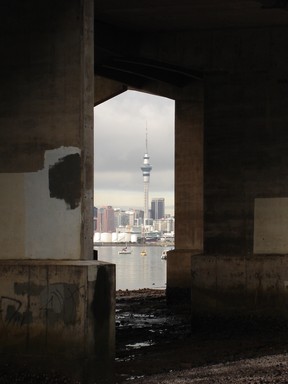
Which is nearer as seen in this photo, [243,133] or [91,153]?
[91,153]

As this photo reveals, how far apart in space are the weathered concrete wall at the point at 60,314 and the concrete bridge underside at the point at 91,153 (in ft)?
0.09

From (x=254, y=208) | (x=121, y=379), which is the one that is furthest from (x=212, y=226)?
(x=121, y=379)

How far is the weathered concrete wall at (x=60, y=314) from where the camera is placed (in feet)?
75.2

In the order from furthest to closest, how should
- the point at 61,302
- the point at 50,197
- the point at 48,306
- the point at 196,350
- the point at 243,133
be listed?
1. the point at 243,133
2. the point at 196,350
3. the point at 50,197
4. the point at 48,306
5. the point at 61,302

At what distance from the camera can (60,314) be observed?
75.8 feet

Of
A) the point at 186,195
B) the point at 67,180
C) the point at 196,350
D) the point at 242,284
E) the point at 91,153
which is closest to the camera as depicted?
the point at 67,180

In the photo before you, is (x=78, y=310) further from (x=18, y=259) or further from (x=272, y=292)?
(x=272, y=292)

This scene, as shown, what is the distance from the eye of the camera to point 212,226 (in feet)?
118

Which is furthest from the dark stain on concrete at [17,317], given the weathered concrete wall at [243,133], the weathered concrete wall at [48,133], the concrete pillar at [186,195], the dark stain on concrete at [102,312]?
the concrete pillar at [186,195]

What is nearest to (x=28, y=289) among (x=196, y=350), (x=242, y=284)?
(x=196, y=350)

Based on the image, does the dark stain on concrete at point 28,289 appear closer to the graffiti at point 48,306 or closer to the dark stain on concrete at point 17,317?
the graffiti at point 48,306

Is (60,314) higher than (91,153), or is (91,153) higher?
(91,153)

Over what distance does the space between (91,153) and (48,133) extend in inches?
41.5

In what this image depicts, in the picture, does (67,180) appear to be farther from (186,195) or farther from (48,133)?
(186,195)
